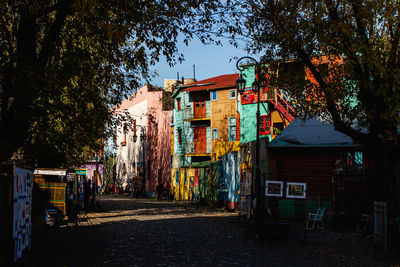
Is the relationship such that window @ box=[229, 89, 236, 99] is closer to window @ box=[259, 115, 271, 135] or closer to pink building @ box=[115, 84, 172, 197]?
window @ box=[259, 115, 271, 135]

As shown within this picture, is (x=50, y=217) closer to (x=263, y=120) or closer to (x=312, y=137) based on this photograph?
(x=312, y=137)

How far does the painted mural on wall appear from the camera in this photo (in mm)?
7828

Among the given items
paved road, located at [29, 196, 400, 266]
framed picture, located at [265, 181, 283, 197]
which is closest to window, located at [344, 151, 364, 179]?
paved road, located at [29, 196, 400, 266]

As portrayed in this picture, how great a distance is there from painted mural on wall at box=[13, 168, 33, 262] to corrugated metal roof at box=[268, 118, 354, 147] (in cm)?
1473

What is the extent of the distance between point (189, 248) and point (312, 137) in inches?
455

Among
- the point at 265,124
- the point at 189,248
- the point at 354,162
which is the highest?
the point at 265,124

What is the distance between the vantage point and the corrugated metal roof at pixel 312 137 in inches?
853

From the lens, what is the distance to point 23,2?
10.5 m

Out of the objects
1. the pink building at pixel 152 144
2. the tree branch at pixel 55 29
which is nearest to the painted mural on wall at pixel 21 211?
the tree branch at pixel 55 29

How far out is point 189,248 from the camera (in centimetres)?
1248

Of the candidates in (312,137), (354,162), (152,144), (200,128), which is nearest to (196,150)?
(200,128)

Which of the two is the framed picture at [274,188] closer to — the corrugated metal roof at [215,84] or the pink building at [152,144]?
the corrugated metal roof at [215,84]

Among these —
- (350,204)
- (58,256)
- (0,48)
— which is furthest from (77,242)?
(350,204)

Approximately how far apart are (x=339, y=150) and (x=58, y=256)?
560 inches
